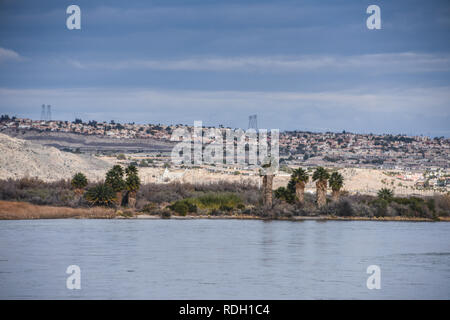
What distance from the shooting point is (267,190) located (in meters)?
80.2

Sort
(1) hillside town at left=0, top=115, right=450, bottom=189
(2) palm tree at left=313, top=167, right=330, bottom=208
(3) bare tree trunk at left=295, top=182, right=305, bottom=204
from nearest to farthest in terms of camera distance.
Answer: (2) palm tree at left=313, top=167, right=330, bottom=208
(3) bare tree trunk at left=295, top=182, right=305, bottom=204
(1) hillside town at left=0, top=115, right=450, bottom=189

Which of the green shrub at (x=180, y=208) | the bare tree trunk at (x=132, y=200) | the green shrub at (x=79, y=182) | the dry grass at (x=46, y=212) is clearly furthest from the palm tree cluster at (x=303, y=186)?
the green shrub at (x=79, y=182)

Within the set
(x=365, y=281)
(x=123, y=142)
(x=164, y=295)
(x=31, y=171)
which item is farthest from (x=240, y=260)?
(x=123, y=142)

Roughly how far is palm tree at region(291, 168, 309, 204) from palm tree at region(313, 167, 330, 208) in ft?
3.84

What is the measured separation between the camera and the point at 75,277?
124ft

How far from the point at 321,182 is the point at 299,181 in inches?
92.6

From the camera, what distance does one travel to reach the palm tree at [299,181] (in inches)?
3167

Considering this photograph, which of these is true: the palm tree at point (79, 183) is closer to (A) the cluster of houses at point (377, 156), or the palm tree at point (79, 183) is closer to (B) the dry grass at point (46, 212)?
(B) the dry grass at point (46, 212)

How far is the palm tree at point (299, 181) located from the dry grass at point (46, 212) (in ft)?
63.3

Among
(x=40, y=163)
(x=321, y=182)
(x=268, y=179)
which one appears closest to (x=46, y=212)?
(x=268, y=179)

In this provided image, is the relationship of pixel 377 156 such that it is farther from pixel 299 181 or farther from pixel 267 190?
pixel 267 190

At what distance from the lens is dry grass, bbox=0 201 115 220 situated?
75000mm
